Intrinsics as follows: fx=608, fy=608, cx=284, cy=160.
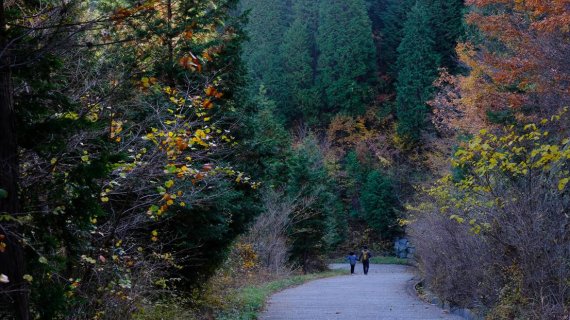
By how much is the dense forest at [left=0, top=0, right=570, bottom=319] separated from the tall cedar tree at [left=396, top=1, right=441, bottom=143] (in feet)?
40.5

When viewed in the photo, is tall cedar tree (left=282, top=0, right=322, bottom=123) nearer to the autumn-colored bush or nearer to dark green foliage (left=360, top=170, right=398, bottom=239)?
dark green foliage (left=360, top=170, right=398, bottom=239)

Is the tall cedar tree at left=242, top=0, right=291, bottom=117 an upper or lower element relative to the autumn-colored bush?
upper

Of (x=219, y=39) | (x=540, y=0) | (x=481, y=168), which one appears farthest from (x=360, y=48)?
(x=481, y=168)

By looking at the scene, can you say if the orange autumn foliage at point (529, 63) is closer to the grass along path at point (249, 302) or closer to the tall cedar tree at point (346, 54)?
the grass along path at point (249, 302)

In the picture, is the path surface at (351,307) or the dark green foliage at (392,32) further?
the dark green foliage at (392,32)

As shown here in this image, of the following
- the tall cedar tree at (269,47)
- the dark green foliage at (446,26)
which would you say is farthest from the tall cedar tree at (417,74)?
the tall cedar tree at (269,47)

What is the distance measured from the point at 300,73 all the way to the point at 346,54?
15.1ft

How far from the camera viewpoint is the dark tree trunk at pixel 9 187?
3.95m

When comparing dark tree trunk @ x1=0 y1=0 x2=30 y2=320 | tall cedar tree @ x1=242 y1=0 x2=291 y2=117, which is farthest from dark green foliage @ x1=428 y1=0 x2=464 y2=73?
dark tree trunk @ x1=0 y1=0 x2=30 y2=320

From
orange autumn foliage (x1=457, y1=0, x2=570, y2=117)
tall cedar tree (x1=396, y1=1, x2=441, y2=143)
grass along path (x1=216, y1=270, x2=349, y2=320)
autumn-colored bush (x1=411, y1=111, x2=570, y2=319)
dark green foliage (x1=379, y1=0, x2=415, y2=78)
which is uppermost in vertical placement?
dark green foliage (x1=379, y1=0, x2=415, y2=78)

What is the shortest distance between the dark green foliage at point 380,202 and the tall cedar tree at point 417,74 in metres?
4.14

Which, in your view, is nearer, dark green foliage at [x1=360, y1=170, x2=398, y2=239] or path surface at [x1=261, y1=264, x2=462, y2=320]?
path surface at [x1=261, y1=264, x2=462, y2=320]

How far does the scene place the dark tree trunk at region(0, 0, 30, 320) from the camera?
3.95 m

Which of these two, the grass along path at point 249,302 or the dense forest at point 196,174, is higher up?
the dense forest at point 196,174
